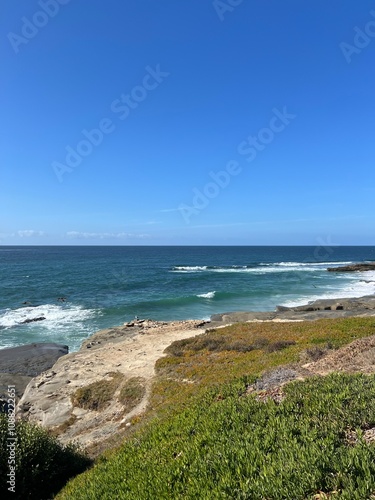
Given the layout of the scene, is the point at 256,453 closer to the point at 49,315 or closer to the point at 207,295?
the point at 49,315

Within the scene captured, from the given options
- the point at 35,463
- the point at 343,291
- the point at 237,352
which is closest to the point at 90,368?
the point at 237,352

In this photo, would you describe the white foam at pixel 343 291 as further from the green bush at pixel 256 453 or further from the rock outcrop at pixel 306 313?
the green bush at pixel 256 453

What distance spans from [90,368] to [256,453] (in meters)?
16.7

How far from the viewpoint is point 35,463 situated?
348 inches

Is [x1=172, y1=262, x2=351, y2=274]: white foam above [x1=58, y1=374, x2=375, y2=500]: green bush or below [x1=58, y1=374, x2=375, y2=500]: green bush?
below

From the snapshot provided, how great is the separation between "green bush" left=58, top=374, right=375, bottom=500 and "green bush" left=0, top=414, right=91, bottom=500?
116cm

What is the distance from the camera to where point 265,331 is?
76.3 feet

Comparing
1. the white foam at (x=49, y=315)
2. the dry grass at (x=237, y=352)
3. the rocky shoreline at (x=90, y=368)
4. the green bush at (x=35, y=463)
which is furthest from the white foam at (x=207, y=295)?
the green bush at (x=35, y=463)

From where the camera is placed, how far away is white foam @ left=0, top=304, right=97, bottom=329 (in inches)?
1442

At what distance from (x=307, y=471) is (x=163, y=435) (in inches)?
177

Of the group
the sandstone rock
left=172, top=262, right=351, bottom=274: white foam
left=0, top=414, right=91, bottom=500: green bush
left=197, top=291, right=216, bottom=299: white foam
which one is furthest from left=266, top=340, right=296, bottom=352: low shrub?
left=172, top=262, right=351, bottom=274: white foam

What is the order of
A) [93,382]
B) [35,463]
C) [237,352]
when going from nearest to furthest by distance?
[35,463] < [93,382] < [237,352]

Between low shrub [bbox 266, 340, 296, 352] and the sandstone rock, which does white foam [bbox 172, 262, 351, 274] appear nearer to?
the sandstone rock

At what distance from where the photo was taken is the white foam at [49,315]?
36.6 meters
